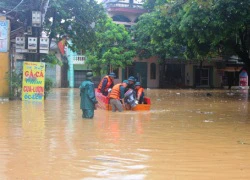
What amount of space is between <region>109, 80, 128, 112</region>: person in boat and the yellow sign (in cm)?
579

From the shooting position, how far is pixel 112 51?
36469 millimetres

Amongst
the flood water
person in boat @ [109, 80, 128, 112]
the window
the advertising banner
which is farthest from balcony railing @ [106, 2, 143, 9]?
the flood water

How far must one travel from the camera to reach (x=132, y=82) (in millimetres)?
14289

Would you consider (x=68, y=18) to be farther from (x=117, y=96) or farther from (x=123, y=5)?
(x=123, y=5)

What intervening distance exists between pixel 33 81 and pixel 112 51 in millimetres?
19113

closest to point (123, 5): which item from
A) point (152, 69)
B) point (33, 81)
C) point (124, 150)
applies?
point (152, 69)

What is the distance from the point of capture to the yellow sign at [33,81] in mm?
17875

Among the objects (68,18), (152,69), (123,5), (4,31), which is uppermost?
(123,5)

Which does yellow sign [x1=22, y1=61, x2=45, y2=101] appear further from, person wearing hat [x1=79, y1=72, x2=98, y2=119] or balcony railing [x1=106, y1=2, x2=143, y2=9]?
balcony railing [x1=106, y1=2, x2=143, y2=9]

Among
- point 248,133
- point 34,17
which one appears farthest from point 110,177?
point 34,17

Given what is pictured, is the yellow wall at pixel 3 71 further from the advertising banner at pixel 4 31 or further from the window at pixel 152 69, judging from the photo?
the window at pixel 152 69

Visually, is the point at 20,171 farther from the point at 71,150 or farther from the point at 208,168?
the point at 208,168

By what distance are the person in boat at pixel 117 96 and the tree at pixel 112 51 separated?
2237cm

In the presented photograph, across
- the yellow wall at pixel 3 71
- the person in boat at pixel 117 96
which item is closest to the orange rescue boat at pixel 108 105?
the person in boat at pixel 117 96
